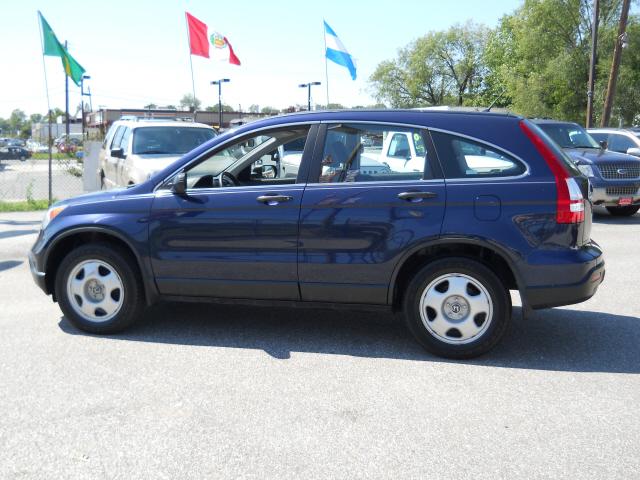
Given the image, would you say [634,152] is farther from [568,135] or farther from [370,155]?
[370,155]

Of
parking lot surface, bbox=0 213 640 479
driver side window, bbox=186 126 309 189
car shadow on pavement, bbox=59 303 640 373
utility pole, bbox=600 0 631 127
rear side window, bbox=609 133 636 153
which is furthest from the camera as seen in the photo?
utility pole, bbox=600 0 631 127

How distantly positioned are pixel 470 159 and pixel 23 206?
12613 mm

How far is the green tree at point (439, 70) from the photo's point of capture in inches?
2744

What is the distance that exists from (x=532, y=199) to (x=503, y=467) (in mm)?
2050

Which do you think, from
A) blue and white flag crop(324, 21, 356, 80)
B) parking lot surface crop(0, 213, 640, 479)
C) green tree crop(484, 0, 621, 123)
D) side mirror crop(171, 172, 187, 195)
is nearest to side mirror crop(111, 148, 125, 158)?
parking lot surface crop(0, 213, 640, 479)

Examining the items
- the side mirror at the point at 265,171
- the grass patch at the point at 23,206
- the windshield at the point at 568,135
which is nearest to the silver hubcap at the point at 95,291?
the side mirror at the point at 265,171

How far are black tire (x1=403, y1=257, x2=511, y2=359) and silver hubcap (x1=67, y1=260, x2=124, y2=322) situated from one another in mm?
2327

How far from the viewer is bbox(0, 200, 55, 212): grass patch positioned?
14.8m

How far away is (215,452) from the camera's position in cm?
358

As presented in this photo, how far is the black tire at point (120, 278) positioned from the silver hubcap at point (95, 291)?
23 millimetres

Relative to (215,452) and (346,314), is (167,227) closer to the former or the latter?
(346,314)

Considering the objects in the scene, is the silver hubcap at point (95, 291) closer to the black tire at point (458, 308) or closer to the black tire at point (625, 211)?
the black tire at point (458, 308)

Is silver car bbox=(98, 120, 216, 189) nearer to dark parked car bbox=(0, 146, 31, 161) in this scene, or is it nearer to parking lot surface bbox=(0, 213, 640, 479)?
parking lot surface bbox=(0, 213, 640, 479)

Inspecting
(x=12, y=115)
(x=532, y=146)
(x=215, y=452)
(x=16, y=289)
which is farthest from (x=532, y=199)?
(x=12, y=115)
